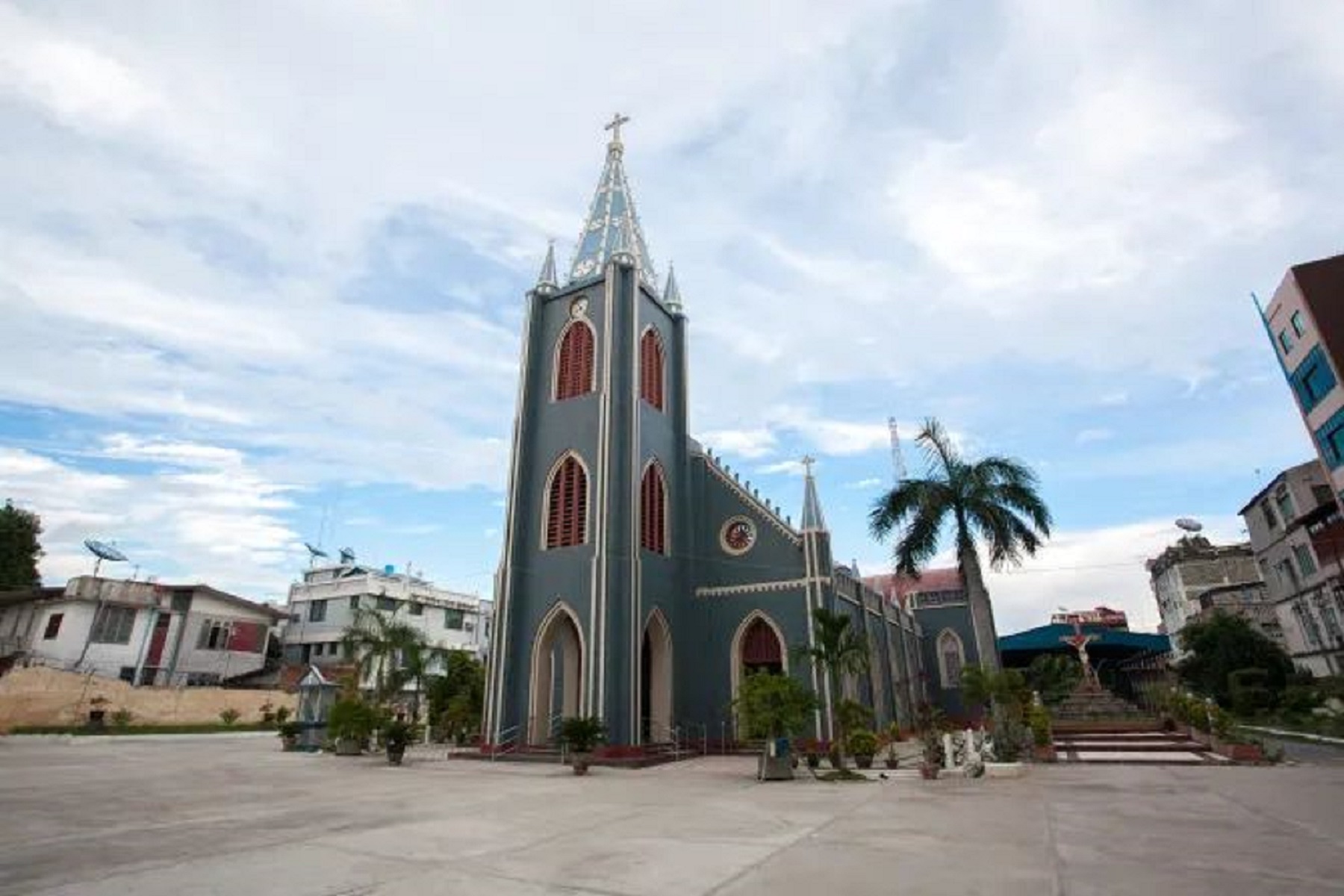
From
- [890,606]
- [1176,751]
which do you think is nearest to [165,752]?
[890,606]

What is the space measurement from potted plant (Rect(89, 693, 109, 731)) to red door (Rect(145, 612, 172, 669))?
23.5 feet

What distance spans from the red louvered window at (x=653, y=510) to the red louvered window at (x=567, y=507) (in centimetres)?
192

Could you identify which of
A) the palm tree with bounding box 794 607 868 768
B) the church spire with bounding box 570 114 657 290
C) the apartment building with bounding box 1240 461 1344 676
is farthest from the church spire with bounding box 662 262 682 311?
the apartment building with bounding box 1240 461 1344 676

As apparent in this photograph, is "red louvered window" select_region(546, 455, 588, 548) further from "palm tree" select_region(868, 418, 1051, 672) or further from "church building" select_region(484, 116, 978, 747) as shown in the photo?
"palm tree" select_region(868, 418, 1051, 672)

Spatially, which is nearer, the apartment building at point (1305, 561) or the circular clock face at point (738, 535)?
the circular clock face at point (738, 535)

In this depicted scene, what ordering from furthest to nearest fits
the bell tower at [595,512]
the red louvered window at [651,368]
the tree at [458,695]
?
the tree at [458,695] → the red louvered window at [651,368] → the bell tower at [595,512]

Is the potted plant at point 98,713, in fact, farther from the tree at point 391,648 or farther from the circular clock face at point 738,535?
the circular clock face at point 738,535

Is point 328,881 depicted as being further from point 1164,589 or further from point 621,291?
point 1164,589

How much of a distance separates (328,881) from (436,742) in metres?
25.9

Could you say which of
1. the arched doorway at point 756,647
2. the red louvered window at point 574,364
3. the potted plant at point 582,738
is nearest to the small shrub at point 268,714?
the red louvered window at point 574,364

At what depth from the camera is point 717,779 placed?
14.6 m

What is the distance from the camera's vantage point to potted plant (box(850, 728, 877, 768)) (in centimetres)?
1675

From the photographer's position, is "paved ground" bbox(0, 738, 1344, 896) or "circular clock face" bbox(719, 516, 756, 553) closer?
"paved ground" bbox(0, 738, 1344, 896)

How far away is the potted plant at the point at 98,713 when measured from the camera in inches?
1087
